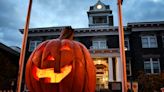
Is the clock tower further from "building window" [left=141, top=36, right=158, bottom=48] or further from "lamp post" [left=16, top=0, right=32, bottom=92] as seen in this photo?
"lamp post" [left=16, top=0, right=32, bottom=92]

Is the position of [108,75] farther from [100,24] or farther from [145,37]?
[100,24]

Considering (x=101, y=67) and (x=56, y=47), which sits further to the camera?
(x=101, y=67)

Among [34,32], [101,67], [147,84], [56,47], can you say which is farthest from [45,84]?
[34,32]

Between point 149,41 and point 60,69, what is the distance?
62.1 ft

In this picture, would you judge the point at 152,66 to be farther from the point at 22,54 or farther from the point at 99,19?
the point at 22,54

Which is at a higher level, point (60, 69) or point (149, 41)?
point (149, 41)

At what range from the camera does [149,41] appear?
69.9 ft

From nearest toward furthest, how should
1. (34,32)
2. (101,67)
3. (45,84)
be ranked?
(45,84) < (101,67) < (34,32)

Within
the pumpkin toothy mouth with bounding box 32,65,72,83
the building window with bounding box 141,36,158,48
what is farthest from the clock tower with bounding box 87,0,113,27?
the pumpkin toothy mouth with bounding box 32,65,72,83

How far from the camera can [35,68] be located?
12.7 ft

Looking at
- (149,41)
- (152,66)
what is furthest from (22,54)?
(149,41)

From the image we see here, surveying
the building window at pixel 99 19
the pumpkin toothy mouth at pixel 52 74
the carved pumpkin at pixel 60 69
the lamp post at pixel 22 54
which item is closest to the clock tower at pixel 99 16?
the building window at pixel 99 19

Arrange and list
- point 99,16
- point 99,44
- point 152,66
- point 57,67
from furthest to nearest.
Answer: point 99,16 → point 99,44 → point 152,66 → point 57,67

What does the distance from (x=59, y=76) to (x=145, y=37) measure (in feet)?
62.3
